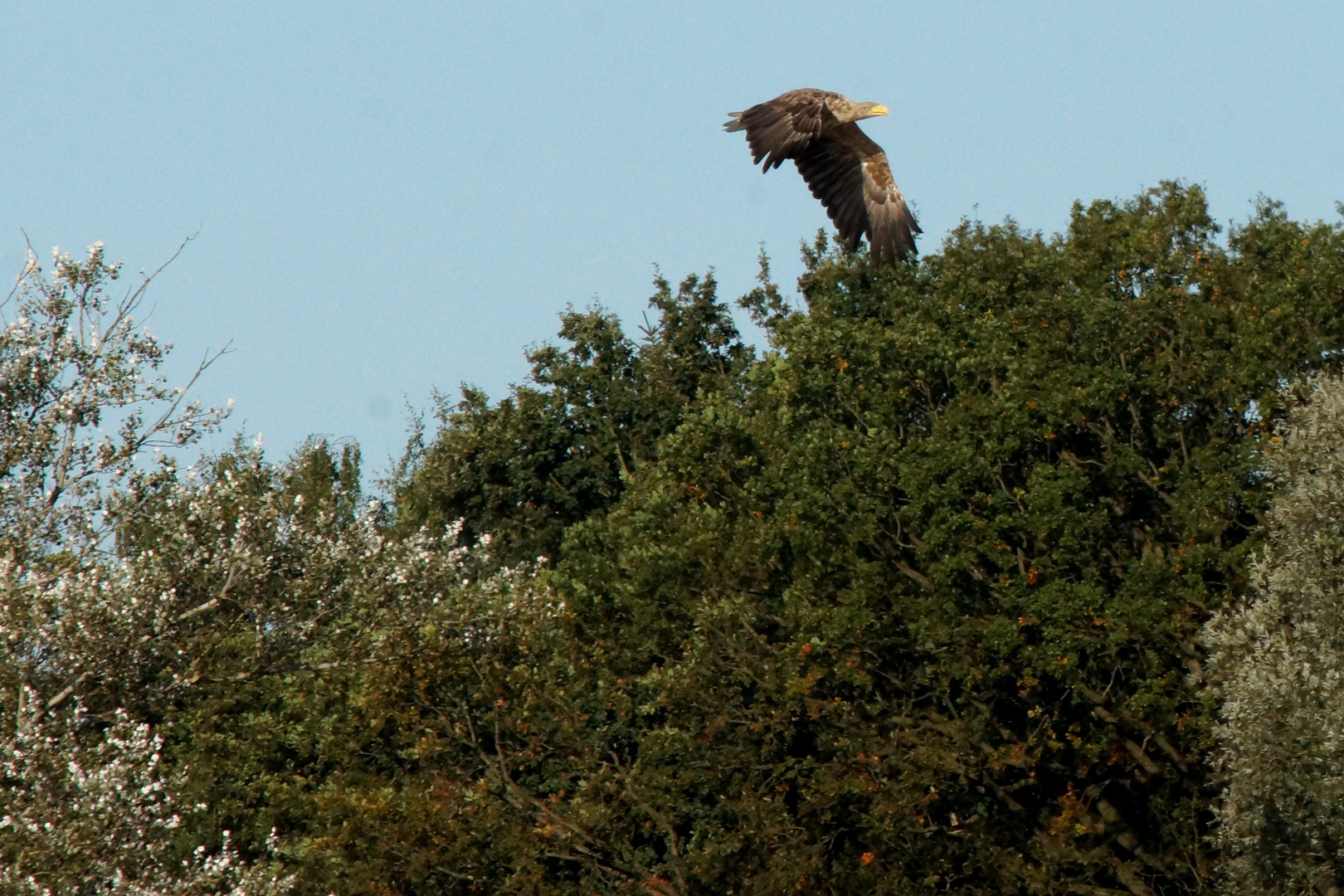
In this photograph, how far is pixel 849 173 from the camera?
2747cm

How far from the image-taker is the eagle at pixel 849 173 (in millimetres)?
25562

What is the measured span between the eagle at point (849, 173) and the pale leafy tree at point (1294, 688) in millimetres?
8022

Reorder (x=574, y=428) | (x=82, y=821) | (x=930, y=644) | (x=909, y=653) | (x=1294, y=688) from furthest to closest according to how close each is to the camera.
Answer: (x=574, y=428) → (x=909, y=653) → (x=930, y=644) → (x=1294, y=688) → (x=82, y=821)

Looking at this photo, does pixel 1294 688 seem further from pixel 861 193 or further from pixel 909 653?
pixel 909 653

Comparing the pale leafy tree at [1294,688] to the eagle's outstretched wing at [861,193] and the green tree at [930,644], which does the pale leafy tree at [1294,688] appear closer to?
the green tree at [930,644]

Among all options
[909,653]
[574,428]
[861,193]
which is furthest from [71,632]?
[574,428]

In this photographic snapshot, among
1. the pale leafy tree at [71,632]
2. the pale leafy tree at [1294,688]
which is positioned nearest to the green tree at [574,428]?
the pale leafy tree at [1294,688]

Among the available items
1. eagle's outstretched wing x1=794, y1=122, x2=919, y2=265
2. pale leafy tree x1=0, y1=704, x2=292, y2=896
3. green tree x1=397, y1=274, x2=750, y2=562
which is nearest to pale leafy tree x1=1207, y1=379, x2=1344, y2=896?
eagle's outstretched wing x1=794, y1=122, x2=919, y2=265

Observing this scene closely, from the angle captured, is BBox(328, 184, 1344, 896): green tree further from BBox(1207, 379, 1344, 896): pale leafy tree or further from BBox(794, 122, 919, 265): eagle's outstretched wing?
BBox(794, 122, 919, 265): eagle's outstretched wing

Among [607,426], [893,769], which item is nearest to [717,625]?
[893,769]

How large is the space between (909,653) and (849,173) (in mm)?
12888

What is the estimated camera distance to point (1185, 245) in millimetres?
42656

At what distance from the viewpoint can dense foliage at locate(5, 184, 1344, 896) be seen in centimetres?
3494

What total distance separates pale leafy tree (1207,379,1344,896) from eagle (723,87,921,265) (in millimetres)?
8022
